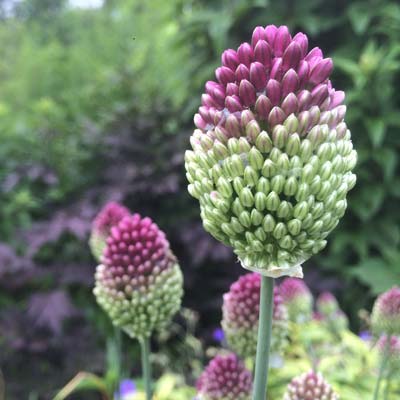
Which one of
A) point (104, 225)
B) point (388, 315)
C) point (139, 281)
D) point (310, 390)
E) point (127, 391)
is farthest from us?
point (127, 391)

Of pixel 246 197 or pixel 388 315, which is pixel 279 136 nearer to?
pixel 246 197

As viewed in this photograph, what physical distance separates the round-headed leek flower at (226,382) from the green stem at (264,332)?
0.37 m

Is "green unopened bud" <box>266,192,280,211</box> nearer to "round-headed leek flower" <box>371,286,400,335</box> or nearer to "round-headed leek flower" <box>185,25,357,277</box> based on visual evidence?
"round-headed leek flower" <box>185,25,357,277</box>

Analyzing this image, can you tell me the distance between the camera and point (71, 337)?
103 inches

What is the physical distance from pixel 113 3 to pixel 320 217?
8227mm

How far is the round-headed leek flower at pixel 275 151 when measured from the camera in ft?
2.20

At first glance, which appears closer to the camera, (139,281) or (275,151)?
(275,151)

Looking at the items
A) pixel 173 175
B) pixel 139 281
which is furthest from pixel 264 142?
pixel 173 175

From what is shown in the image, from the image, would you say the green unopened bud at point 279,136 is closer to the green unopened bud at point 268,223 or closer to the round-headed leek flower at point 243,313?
the green unopened bud at point 268,223

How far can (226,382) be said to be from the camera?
1.12m

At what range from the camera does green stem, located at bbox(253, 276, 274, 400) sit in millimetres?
723

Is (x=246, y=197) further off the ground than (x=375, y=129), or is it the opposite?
(x=375, y=129)

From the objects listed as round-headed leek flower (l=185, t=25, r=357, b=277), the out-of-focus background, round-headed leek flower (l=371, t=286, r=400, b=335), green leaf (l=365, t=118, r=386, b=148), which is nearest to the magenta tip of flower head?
round-headed leek flower (l=371, t=286, r=400, b=335)

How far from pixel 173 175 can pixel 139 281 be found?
1.96 m
